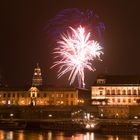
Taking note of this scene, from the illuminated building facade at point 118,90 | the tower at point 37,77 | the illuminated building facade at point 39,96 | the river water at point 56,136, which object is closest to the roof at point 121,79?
the illuminated building facade at point 118,90

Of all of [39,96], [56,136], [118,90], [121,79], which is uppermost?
[121,79]

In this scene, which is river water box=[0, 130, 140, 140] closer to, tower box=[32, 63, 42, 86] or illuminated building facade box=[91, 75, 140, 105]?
illuminated building facade box=[91, 75, 140, 105]

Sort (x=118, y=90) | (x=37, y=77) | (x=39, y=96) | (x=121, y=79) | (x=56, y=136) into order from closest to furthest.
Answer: (x=56, y=136) < (x=118, y=90) < (x=121, y=79) < (x=39, y=96) < (x=37, y=77)

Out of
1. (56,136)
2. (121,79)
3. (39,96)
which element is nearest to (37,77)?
(39,96)

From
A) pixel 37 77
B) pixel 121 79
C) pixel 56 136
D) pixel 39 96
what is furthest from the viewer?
pixel 37 77

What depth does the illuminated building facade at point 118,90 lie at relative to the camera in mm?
134125

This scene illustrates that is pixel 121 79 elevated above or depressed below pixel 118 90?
above

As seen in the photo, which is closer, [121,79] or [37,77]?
[121,79]

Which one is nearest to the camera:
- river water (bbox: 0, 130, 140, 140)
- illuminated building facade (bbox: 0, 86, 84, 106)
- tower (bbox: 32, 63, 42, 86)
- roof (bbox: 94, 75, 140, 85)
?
river water (bbox: 0, 130, 140, 140)

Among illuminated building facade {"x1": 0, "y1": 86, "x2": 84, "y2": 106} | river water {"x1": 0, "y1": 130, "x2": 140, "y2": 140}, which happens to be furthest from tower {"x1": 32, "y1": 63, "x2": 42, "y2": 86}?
river water {"x1": 0, "y1": 130, "x2": 140, "y2": 140}

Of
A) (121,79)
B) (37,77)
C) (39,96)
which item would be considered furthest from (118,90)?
(37,77)

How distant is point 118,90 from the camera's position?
135m

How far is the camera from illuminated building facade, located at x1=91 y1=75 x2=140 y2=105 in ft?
440

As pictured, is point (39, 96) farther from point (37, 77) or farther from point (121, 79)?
point (121, 79)
